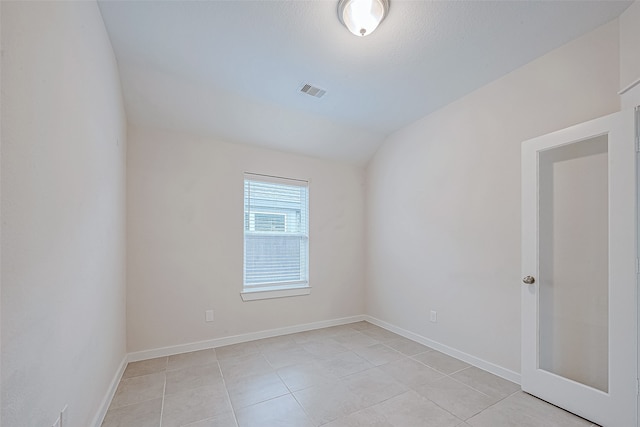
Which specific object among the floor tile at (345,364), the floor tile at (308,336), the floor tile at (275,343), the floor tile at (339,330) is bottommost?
the floor tile at (339,330)

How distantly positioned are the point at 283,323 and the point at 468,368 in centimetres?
211

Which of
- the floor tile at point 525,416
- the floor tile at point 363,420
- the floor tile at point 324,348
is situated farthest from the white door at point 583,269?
the floor tile at point 324,348

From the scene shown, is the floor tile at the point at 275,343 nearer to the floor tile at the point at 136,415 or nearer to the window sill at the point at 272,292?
the window sill at the point at 272,292

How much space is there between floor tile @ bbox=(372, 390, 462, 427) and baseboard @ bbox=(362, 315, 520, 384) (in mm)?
860

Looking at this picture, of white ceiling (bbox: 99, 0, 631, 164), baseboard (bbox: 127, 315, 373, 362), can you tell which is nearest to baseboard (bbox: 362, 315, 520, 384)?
baseboard (bbox: 127, 315, 373, 362)

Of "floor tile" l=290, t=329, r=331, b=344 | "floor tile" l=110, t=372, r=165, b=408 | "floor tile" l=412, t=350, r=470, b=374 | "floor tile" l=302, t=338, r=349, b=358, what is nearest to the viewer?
"floor tile" l=110, t=372, r=165, b=408

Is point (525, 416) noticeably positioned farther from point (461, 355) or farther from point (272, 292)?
point (272, 292)

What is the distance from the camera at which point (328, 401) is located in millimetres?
2102

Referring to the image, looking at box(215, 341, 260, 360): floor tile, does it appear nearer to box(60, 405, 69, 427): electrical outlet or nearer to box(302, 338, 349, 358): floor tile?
box(302, 338, 349, 358): floor tile

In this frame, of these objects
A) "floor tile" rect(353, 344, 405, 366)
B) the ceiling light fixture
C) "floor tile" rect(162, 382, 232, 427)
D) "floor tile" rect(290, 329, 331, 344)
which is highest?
the ceiling light fixture

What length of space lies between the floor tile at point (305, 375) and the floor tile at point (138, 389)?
3.29ft

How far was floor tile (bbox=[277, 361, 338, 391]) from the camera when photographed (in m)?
2.34

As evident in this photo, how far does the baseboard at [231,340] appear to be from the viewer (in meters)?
2.84

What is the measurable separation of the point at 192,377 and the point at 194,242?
1349 millimetres
